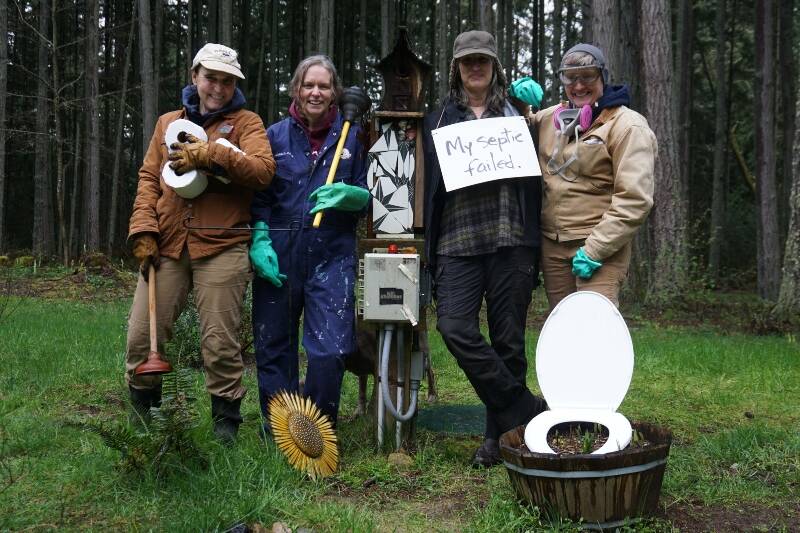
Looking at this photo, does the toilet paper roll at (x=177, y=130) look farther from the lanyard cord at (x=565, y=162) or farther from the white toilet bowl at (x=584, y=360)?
the white toilet bowl at (x=584, y=360)

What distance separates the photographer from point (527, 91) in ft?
13.0

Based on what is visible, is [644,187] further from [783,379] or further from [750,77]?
[750,77]

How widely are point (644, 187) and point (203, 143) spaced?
2.11 m

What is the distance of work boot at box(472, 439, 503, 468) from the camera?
389cm

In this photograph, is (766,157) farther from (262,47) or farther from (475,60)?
(262,47)

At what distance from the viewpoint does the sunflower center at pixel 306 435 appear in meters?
3.55

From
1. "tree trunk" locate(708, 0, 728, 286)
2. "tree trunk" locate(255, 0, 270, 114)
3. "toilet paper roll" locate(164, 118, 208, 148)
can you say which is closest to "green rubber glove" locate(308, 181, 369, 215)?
"toilet paper roll" locate(164, 118, 208, 148)

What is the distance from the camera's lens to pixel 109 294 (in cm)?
1223

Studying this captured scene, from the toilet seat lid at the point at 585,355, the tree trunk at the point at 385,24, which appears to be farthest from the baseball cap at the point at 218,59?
the tree trunk at the point at 385,24

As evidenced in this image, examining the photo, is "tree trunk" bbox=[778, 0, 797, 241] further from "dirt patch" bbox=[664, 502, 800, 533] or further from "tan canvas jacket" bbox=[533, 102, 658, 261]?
"dirt patch" bbox=[664, 502, 800, 533]

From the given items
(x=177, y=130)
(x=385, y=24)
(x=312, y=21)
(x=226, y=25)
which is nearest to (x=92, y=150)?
(x=226, y=25)

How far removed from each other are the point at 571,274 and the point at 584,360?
54 cm

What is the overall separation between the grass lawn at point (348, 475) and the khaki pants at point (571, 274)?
959mm

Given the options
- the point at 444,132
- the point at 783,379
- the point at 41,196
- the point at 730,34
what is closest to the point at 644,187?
the point at 444,132
